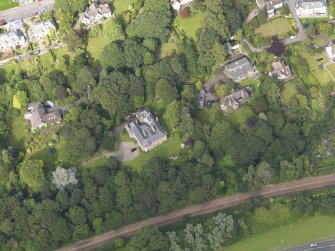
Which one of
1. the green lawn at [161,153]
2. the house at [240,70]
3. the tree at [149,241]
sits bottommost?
the tree at [149,241]

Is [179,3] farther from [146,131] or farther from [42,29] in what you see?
[146,131]

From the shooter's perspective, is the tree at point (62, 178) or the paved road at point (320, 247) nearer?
the paved road at point (320, 247)

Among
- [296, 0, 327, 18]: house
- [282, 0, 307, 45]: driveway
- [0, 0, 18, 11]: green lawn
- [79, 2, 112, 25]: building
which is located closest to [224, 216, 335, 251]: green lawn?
[282, 0, 307, 45]: driveway

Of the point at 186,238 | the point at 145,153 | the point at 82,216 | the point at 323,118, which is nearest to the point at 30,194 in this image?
the point at 82,216

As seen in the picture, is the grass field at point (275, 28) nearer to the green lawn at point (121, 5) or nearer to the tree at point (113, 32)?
the tree at point (113, 32)

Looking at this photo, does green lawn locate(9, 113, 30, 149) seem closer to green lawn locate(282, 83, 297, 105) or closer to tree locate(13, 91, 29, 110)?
tree locate(13, 91, 29, 110)

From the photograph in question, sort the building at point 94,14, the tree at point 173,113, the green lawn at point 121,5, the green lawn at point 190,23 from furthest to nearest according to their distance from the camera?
the green lawn at point 121,5
the building at point 94,14
the green lawn at point 190,23
the tree at point 173,113

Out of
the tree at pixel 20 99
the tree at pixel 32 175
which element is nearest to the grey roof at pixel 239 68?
the tree at pixel 20 99
